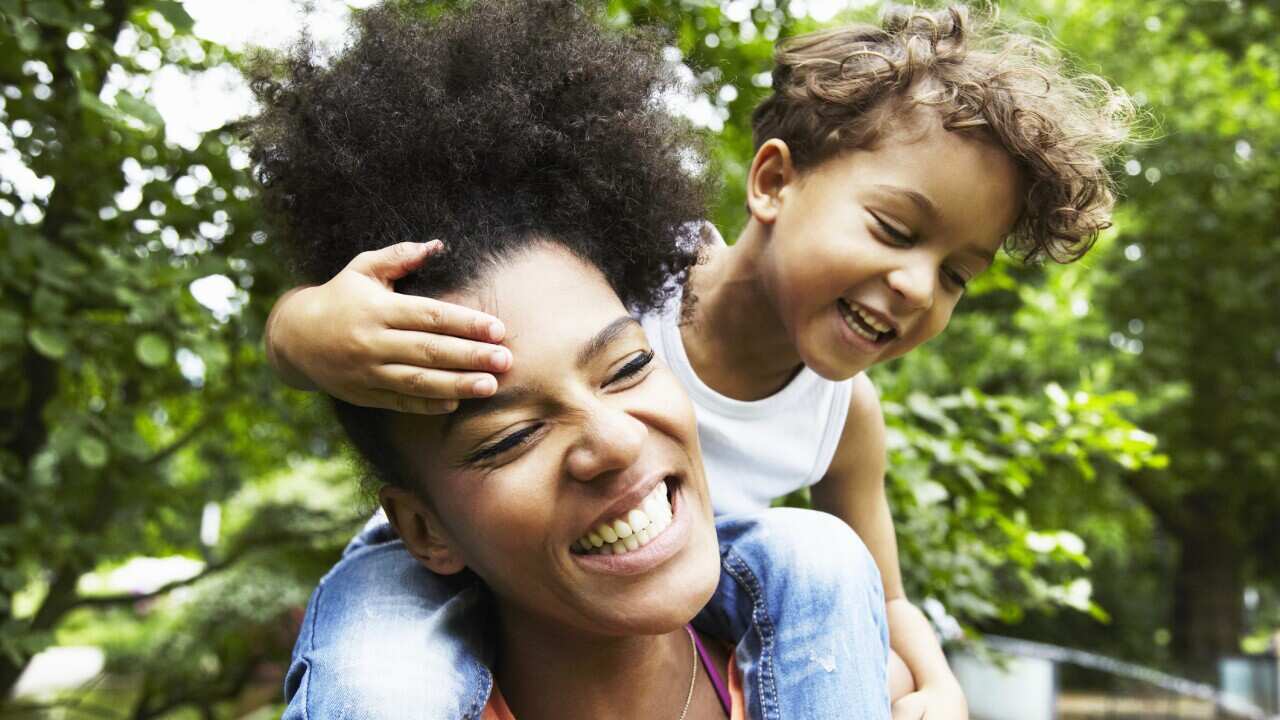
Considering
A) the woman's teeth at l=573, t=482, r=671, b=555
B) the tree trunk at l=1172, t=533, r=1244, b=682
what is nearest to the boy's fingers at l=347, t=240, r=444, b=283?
the woman's teeth at l=573, t=482, r=671, b=555

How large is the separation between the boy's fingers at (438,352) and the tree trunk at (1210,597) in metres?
18.7

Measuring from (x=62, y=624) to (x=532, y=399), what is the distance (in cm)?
270

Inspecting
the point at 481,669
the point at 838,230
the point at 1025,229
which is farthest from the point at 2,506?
the point at 1025,229

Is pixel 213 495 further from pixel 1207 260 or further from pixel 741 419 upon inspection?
pixel 1207 260

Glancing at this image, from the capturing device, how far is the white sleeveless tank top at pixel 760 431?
2205 millimetres

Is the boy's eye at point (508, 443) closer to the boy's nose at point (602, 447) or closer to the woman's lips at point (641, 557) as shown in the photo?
the boy's nose at point (602, 447)

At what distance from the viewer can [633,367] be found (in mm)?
1556

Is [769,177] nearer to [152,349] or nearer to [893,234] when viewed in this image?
[893,234]

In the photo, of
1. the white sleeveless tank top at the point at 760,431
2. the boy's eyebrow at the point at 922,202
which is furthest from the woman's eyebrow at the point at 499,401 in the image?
the boy's eyebrow at the point at 922,202

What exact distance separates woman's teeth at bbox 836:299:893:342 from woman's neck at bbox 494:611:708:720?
2.44 feet

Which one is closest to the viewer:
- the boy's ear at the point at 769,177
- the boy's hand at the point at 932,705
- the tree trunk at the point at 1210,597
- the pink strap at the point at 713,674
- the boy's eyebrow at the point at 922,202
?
the pink strap at the point at 713,674

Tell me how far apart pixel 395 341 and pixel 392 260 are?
0.44ft

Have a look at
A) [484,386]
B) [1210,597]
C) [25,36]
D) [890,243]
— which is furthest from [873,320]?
[1210,597]

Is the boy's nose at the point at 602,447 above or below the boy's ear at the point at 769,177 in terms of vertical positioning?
above
